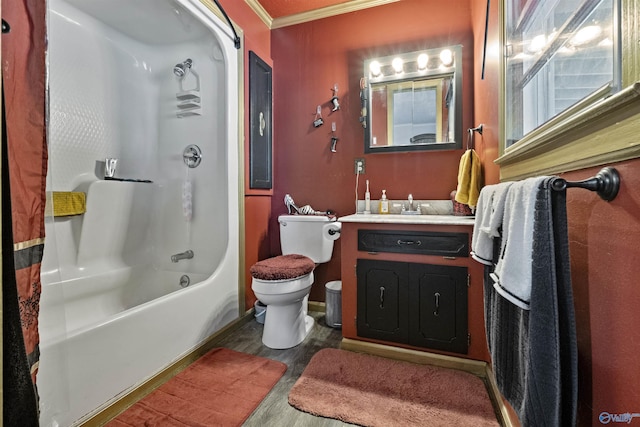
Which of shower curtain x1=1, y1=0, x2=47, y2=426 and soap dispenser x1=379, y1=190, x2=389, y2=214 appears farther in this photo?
soap dispenser x1=379, y1=190, x2=389, y2=214

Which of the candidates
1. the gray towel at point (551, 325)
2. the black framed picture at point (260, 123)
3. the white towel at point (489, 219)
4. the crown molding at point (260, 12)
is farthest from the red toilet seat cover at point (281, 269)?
the crown molding at point (260, 12)

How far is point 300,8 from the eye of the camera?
2426 mm

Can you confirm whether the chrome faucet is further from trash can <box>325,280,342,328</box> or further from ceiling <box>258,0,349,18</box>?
ceiling <box>258,0,349,18</box>

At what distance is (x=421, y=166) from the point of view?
7.13 feet

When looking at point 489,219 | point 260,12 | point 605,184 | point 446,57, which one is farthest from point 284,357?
point 260,12

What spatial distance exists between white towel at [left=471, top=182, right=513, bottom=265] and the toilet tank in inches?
47.4

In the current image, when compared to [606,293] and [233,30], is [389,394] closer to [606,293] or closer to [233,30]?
[606,293]

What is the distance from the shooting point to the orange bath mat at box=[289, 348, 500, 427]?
49.3 inches

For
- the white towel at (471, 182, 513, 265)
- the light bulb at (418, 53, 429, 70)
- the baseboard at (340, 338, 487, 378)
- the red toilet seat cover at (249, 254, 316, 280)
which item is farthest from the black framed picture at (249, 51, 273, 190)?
the white towel at (471, 182, 513, 265)

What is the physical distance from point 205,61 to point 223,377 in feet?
7.02

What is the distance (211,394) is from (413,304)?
3.85 feet

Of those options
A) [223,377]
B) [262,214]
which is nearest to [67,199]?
[262,214]

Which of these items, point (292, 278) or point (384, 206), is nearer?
point (292, 278)

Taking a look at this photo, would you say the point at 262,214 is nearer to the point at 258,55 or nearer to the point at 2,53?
the point at 258,55
